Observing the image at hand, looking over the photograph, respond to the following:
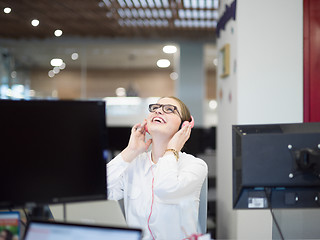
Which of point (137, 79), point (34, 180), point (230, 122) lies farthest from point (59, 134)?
point (137, 79)

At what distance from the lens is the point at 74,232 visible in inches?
39.9

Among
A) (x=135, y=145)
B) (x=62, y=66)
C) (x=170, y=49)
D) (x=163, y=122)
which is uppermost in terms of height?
(x=170, y=49)

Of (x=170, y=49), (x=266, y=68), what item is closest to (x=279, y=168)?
(x=266, y=68)

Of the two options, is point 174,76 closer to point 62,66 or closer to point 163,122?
point 62,66

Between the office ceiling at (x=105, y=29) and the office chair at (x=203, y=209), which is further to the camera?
the office ceiling at (x=105, y=29)

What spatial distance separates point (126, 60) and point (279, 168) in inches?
242

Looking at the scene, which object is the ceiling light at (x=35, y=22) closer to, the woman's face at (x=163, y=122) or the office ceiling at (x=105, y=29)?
the office ceiling at (x=105, y=29)

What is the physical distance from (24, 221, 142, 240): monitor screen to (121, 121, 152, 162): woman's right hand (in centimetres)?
66

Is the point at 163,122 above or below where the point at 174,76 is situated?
below

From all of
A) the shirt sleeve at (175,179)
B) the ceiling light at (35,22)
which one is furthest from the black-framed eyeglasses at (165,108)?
the ceiling light at (35,22)

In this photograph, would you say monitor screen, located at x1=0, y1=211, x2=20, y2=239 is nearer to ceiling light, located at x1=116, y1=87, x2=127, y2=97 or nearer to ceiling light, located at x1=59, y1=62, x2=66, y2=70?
ceiling light, located at x1=59, y1=62, x2=66, y2=70

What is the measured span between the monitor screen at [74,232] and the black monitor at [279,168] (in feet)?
1.66

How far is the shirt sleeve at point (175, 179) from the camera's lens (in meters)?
1.55

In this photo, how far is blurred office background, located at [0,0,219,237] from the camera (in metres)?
5.02
